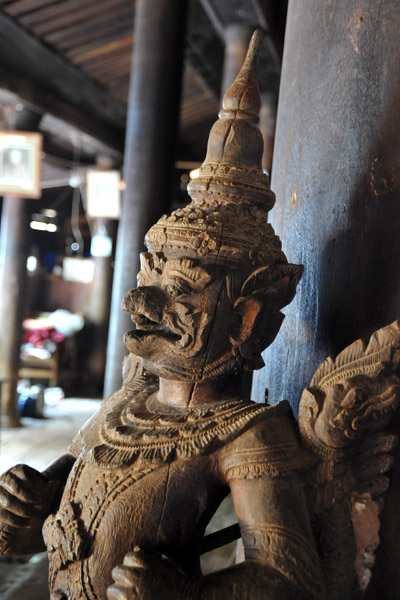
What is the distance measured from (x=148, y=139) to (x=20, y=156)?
2345 mm

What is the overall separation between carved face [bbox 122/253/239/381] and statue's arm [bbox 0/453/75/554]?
396mm

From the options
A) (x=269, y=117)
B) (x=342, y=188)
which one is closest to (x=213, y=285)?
(x=342, y=188)

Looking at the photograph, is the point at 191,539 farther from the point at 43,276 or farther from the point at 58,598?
the point at 43,276

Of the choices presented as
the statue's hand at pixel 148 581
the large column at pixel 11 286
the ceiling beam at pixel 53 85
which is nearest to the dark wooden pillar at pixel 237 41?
the ceiling beam at pixel 53 85

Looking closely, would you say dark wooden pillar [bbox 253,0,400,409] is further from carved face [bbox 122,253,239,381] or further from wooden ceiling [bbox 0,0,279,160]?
wooden ceiling [bbox 0,0,279,160]

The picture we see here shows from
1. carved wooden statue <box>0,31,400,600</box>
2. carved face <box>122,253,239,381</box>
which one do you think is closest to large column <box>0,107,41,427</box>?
carved wooden statue <box>0,31,400,600</box>

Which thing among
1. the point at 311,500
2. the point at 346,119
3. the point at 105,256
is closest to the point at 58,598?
the point at 311,500

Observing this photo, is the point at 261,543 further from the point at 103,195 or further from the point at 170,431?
the point at 103,195

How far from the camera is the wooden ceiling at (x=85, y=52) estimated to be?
541 cm

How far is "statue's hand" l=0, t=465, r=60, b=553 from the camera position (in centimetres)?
124

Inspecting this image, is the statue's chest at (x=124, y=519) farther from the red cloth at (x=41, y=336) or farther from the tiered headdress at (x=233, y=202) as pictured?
the red cloth at (x=41, y=336)

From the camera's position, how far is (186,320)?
3.90 ft

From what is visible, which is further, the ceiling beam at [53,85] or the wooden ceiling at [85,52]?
the ceiling beam at [53,85]

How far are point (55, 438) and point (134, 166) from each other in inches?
136
